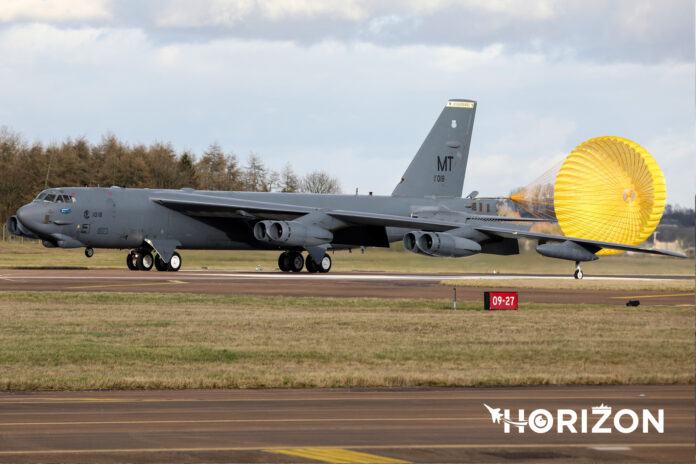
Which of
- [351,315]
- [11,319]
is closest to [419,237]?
[351,315]

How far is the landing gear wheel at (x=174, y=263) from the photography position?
1866 inches

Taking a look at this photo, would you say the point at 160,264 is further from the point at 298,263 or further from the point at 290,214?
the point at 298,263

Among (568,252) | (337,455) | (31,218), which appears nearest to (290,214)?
(31,218)

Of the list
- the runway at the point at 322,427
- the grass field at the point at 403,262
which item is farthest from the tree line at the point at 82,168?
the runway at the point at 322,427

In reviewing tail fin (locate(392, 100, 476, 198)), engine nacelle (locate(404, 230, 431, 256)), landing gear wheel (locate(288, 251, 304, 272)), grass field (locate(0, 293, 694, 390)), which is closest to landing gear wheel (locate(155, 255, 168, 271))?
landing gear wheel (locate(288, 251, 304, 272))

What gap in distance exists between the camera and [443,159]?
183 ft

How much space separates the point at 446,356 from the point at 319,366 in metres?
2.70

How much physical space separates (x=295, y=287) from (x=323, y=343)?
16.1 m

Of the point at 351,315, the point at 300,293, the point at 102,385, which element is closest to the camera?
the point at 102,385

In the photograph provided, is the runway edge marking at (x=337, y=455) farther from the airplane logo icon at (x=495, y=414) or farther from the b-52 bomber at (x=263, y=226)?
the b-52 bomber at (x=263, y=226)

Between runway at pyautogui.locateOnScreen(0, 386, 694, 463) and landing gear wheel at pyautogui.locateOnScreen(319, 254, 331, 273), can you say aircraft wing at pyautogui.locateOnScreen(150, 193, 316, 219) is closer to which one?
landing gear wheel at pyautogui.locateOnScreen(319, 254, 331, 273)

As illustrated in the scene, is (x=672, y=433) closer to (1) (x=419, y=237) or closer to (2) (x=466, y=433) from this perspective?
(2) (x=466, y=433)

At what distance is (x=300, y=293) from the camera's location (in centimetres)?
3531

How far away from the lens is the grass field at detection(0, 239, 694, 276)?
5081cm
